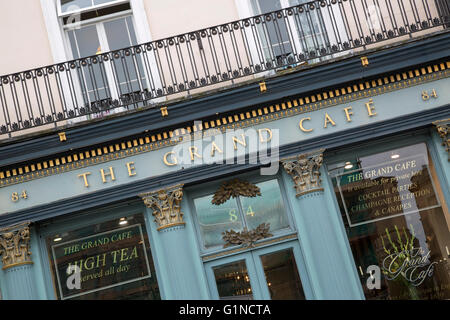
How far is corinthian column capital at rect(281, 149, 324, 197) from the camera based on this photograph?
11.7 metres

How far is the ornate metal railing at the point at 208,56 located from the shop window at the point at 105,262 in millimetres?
2002

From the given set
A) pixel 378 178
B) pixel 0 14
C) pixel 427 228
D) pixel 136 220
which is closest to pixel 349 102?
pixel 378 178

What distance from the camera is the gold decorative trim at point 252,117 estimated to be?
1170 centimetres

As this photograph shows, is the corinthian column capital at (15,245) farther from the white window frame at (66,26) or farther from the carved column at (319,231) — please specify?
the carved column at (319,231)

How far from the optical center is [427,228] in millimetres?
11805

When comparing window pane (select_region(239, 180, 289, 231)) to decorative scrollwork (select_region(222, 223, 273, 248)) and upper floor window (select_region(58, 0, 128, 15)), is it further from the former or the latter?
upper floor window (select_region(58, 0, 128, 15))

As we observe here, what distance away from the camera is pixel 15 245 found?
1141 cm

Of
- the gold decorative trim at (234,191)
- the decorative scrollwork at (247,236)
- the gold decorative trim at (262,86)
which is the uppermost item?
the gold decorative trim at (262,86)

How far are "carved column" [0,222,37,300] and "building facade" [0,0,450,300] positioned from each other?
2cm

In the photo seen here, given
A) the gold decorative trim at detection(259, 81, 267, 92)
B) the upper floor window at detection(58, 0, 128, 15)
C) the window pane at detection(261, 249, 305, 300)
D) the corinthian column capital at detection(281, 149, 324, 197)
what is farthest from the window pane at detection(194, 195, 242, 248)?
the upper floor window at detection(58, 0, 128, 15)

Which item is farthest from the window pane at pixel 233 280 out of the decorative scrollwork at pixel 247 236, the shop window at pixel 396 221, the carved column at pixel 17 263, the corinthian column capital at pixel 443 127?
the corinthian column capital at pixel 443 127

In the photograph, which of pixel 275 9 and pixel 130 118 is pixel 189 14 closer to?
pixel 275 9

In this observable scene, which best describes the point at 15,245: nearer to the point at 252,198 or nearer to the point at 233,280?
the point at 233,280

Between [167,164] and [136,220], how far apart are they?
3.74 feet
